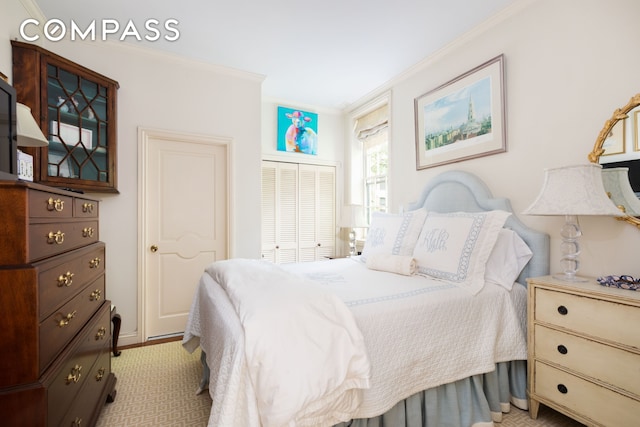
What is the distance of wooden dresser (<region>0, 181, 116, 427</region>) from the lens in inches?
36.8

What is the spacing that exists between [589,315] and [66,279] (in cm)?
242

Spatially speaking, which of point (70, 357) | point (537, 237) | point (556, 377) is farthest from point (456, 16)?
point (70, 357)

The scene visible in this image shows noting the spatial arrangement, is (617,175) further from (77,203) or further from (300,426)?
(77,203)

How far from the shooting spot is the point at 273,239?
3973 millimetres

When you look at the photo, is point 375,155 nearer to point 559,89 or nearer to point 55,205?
point 559,89

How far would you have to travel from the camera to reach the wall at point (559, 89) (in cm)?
170

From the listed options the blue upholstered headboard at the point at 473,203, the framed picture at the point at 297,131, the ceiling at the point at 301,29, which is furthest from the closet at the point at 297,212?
the blue upholstered headboard at the point at 473,203

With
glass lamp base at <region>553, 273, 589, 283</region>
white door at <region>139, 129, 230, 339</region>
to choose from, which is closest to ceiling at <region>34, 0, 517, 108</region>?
white door at <region>139, 129, 230, 339</region>

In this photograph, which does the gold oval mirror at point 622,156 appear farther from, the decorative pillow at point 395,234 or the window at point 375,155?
the window at point 375,155

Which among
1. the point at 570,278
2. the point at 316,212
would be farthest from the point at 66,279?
the point at 316,212

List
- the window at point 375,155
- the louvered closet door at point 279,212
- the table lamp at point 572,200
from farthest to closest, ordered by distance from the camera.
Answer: the louvered closet door at point 279,212, the window at point 375,155, the table lamp at point 572,200

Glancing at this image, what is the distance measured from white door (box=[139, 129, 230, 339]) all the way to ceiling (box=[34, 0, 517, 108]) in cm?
91

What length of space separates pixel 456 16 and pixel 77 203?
287cm

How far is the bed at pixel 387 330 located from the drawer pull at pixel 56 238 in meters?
0.73
